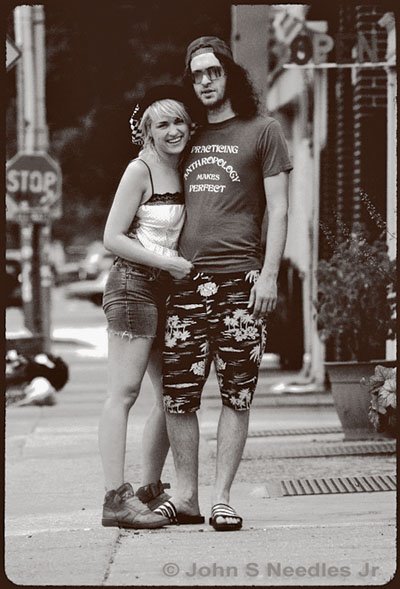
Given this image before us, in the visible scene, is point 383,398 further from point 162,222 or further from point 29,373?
point 29,373

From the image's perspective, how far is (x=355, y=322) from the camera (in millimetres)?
10164

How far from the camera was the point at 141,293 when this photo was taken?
249 inches

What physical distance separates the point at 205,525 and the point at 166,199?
4.23ft

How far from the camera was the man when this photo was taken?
6180 millimetres

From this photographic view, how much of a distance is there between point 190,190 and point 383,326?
4066 millimetres

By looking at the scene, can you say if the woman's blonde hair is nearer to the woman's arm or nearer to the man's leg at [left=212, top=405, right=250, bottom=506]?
the woman's arm

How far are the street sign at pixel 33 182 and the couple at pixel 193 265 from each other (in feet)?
44.1

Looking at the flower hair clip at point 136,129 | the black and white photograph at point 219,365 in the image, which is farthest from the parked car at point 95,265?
the flower hair clip at point 136,129

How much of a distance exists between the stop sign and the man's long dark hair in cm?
1351

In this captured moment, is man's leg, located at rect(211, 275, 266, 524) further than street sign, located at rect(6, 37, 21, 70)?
No

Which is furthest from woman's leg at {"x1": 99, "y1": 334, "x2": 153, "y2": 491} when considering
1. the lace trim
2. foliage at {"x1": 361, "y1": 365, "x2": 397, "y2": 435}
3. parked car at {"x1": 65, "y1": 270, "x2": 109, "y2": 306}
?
parked car at {"x1": 65, "y1": 270, "x2": 109, "y2": 306}

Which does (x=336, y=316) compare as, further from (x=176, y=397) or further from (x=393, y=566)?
(x=393, y=566)

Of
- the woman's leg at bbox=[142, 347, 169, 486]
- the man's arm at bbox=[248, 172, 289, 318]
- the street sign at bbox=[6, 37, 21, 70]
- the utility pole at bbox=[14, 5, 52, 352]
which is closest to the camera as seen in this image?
the man's arm at bbox=[248, 172, 289, 318]

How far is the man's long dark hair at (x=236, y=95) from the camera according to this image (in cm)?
624
